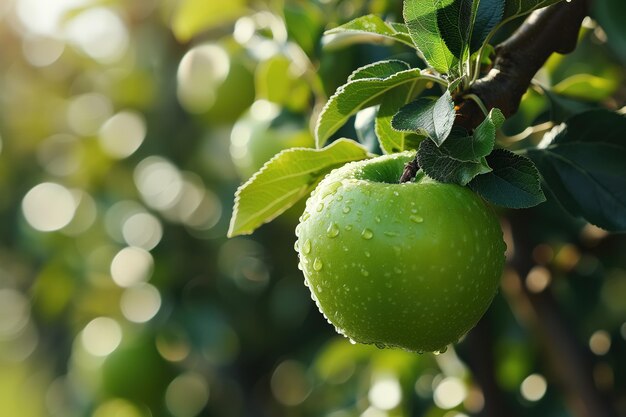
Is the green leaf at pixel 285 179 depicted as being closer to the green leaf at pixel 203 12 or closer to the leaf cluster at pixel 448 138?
the leaf cluster at pixel 448 138

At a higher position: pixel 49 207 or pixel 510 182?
pixel 510 182

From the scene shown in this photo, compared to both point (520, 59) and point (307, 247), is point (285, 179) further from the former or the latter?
point (520, 59)

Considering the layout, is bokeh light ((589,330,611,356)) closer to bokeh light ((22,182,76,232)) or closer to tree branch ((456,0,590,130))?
tree branch ((456,0,590,130))

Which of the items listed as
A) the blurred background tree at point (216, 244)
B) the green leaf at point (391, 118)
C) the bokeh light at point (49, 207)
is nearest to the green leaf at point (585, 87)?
the blurred background tree at point (216, 244)

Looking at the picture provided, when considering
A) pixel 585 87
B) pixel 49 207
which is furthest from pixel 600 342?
pixel 49 207

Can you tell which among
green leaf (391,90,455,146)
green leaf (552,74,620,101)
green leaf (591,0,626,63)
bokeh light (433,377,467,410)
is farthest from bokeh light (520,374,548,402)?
green leaf (391,90,455,146)

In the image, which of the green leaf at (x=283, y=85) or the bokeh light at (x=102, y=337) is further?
the bokeh light at (x=102, y=337)

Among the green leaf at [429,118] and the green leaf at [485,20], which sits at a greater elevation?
the green leaf at [485,20]
